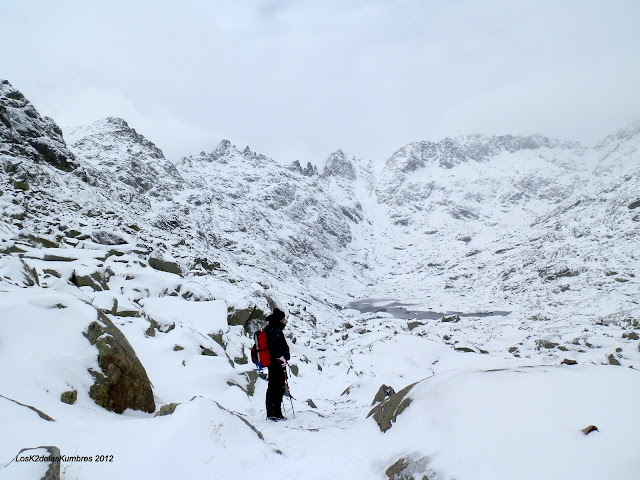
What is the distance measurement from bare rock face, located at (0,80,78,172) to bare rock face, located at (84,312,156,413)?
34.4 m

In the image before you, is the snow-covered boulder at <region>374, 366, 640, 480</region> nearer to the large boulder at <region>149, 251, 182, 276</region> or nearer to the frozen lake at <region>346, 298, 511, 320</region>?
the large boulder at <region>149, 251, 182, 276</region>

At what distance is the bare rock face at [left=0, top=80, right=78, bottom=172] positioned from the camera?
1284 inches

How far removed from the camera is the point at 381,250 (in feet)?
443

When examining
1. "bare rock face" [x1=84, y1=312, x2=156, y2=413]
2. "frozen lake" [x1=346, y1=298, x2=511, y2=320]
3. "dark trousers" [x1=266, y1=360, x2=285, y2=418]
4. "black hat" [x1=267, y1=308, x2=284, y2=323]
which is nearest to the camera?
"bare rock face" [x1=84, y1=312, x2=156, y2=413]

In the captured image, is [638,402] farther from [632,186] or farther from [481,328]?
[632,186]

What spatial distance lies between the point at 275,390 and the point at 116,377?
126 inches

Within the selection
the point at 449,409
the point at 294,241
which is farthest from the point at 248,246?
the point at 449,409

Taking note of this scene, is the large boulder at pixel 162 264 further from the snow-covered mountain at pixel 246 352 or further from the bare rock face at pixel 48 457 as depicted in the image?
the bare rock face at pixel 48 457

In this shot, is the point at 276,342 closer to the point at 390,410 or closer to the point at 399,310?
the point at 390,410

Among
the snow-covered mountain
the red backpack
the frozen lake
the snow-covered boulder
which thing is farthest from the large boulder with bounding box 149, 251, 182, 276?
the frozen lake

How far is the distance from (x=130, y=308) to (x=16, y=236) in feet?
33.9

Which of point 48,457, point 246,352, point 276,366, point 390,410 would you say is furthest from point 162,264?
point 48,457

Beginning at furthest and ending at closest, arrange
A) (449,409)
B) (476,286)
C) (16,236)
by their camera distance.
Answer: (476,286) → (16,236) → (449,409)

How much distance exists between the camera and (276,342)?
786 cm
